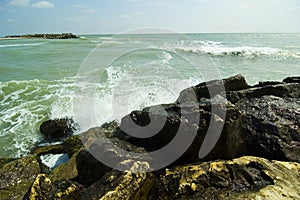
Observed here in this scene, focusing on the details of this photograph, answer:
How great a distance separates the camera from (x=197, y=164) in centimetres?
252

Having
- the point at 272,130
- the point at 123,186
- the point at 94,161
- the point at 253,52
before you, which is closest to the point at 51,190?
the point at 94,161

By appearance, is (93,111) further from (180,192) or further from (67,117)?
(180,192)

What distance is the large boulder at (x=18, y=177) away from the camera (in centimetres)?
Answer: 316

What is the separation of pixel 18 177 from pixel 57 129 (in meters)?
2.25

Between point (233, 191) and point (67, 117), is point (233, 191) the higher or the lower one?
the higher one

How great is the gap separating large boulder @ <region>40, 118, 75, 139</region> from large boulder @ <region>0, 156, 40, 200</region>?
1.81 meters

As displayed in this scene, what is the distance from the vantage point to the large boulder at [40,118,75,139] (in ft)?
18.5

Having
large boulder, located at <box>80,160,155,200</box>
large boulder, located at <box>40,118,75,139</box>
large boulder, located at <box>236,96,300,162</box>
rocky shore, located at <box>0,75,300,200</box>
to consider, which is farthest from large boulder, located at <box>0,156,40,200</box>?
Result: large boulder, located at <box>236,96,300,162</box>

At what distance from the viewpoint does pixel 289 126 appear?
3.13m

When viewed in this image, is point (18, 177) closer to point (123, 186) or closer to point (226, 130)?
point (123, 186)

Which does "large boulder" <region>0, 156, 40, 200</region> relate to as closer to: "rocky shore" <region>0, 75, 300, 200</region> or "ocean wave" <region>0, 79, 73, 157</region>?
"rocky shore" <region>0, 75, 300, 200</region>

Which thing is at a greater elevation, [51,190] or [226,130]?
[226,130]

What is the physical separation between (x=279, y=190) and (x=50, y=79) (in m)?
10.3

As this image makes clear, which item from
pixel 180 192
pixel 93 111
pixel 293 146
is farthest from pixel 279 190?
pixel 93 111
